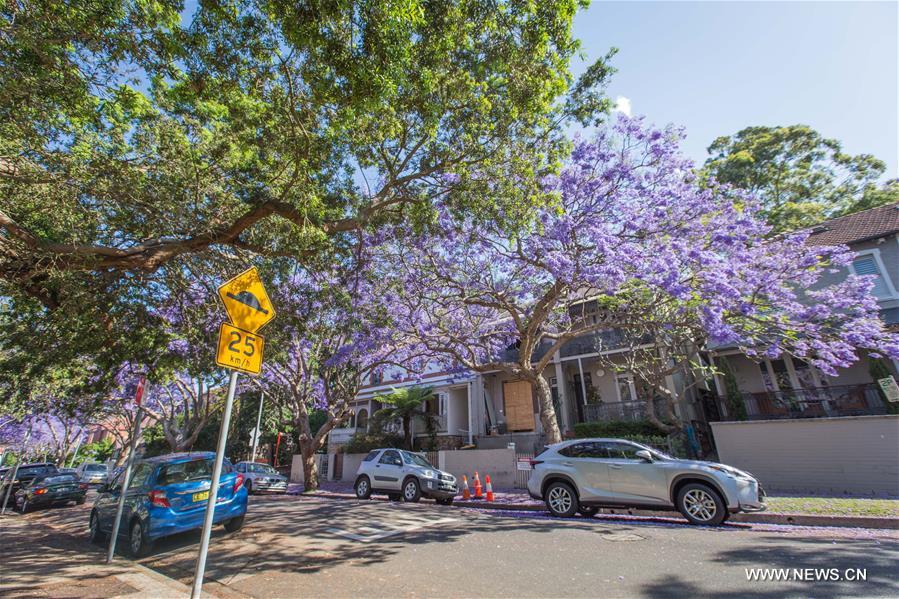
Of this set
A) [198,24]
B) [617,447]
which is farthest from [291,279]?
[617,447]

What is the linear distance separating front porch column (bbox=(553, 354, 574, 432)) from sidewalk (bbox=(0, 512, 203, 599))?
56.3 feet

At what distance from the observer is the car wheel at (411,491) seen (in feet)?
43.3

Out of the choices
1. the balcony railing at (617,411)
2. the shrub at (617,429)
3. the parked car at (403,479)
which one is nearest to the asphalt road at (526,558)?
the parked car at (403,479)

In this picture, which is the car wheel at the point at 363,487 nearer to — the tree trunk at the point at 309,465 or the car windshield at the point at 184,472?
the tree trunk at the point at 309,465

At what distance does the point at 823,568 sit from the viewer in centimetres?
492

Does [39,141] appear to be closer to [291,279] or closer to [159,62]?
[159,62]

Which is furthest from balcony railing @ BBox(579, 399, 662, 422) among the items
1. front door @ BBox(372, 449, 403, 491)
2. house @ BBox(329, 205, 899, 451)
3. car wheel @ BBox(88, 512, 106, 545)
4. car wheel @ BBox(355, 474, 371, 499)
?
car wheel @ BBox(88, 512, 106, 545)

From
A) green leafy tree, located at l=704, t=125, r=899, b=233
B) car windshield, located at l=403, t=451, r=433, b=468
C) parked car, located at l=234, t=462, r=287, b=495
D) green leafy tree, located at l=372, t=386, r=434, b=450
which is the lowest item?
parked car, located at l=234, t=462, r=287, b=495

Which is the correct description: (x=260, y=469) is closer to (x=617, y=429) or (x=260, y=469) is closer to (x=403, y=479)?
(x=403, y=479)

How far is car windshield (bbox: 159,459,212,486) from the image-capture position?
7.62m

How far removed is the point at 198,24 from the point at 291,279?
19.4ft

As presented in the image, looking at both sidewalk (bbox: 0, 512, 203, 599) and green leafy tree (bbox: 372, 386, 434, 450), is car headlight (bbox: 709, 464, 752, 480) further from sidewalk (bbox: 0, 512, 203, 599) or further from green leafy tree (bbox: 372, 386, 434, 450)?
green leafy tree (bbox: 372, 386, 434, 450)

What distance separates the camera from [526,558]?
18.9 feet

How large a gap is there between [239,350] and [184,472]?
5.29 m
